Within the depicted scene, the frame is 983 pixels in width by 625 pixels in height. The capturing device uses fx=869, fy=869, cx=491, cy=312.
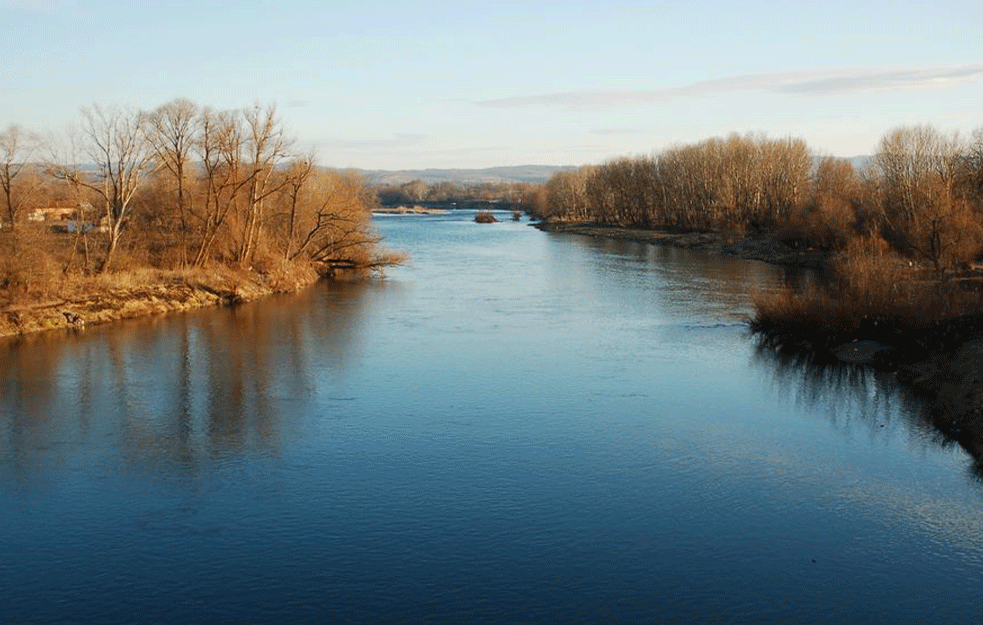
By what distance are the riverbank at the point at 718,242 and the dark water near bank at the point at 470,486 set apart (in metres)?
26.6

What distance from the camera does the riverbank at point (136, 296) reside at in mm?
28328

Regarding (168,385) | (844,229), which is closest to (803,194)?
(844,229)

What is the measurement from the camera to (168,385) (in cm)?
2067

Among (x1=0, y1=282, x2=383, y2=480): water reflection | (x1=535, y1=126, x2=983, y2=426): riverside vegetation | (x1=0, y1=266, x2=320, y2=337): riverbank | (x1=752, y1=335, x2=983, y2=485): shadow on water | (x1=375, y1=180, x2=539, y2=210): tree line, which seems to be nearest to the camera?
(x1=0, y1=282, x2=383, y2=480): water reflection

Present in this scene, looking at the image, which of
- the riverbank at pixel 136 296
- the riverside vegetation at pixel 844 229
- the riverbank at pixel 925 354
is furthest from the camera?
the riverbank at pixel 136 296

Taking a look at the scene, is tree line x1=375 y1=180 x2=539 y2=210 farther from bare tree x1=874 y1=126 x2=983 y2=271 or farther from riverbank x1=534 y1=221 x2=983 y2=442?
riverbank x1=534 y1=221 x2=983 y2=442

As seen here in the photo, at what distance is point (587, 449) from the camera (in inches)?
630

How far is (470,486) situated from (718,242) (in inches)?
2073

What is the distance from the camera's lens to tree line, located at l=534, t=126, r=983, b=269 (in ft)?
127

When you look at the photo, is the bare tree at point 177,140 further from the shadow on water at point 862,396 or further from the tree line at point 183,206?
the shadow on water at point 862,396

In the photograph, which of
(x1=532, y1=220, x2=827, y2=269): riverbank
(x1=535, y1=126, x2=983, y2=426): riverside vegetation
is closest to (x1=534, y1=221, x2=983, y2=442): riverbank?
(x1=535, y1=126, x2=983, y2=426): riverside vegetation

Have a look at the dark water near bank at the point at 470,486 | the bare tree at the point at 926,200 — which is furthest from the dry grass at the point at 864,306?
the bare tree at the point at 926,200

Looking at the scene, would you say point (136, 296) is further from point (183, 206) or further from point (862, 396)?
point (862, 396)

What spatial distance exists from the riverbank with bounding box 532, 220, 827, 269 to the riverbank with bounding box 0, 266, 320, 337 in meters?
28.5
